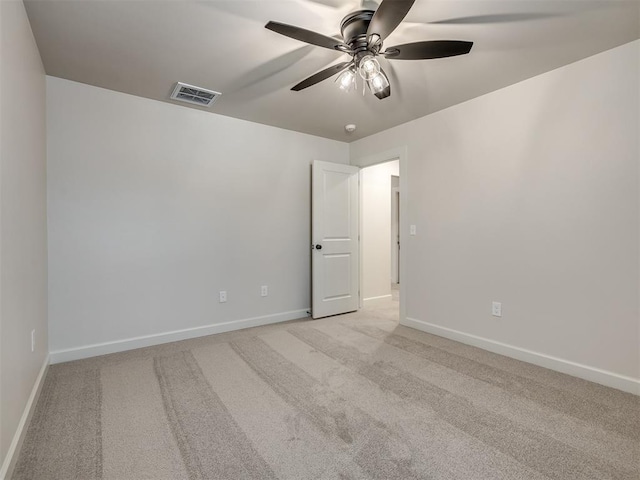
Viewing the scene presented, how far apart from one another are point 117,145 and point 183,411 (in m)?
2.42

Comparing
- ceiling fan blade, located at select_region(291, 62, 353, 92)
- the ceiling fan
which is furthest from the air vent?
the ceiling fan

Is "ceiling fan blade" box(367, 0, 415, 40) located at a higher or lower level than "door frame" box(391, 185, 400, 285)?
higher

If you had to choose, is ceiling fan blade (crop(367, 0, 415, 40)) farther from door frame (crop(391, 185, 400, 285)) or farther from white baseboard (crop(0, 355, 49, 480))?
door frame (crop(391, 185, 400, 285))

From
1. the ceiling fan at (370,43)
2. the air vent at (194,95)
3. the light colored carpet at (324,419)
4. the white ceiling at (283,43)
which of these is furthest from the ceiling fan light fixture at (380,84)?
the light colored carpet at (324,419)

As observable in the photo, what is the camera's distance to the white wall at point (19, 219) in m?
1.45

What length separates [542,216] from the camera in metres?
2.61

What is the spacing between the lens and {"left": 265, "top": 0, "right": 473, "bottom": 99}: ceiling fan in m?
1.55

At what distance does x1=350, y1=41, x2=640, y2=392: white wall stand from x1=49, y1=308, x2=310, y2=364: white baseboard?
5.86 ft

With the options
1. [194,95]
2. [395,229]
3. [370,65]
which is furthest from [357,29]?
[395,229]

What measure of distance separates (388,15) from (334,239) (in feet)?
9.67

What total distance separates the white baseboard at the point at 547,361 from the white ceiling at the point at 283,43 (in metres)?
2.32

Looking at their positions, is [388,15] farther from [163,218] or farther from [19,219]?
[163,218]

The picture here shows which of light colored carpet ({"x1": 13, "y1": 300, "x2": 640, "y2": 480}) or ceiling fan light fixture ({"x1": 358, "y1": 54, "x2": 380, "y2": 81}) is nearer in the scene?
light colored carpet ({"x1": 13, "y1": 300, "x2": 640, "y2": 480})

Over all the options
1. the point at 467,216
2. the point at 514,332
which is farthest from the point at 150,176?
the point at 514,332
